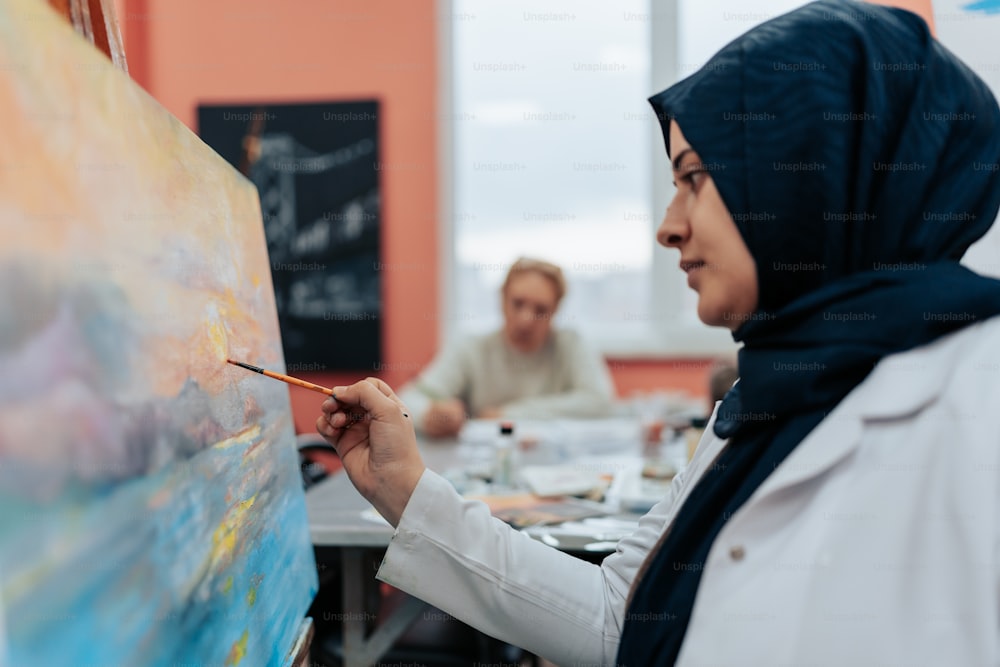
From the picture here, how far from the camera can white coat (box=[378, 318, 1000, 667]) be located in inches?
22.2

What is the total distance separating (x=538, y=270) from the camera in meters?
2.74

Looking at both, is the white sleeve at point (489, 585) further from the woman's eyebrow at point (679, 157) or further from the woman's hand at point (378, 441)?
the woman's eyebrow at point (679, 157)

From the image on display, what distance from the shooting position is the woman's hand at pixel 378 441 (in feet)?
2.80

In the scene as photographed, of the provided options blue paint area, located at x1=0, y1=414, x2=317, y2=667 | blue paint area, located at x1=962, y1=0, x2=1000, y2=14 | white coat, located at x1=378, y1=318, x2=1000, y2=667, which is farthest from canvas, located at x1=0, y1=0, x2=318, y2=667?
blue paint area, located at x1=962, y1=0, x2=1000, y2=14

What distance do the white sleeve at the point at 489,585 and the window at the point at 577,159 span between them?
2646 mm

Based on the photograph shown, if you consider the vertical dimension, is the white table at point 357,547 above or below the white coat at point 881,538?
below

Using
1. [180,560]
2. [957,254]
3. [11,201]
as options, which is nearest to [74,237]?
[11,201]

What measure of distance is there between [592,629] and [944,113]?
0.68 meters

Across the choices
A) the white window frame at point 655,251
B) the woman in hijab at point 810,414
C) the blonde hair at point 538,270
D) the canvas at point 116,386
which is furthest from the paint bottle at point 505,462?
the white window frame at point 655,251

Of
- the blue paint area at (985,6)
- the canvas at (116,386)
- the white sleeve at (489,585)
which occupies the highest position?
the blue paint area at (985,6)

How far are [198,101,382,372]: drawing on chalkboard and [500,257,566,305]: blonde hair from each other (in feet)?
2.83

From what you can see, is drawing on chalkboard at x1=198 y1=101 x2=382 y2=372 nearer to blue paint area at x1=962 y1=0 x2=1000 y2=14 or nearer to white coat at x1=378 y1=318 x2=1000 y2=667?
blue paint area at x1=962 y1=0 x2=1000 y2=14

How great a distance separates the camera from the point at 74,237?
0.46 m

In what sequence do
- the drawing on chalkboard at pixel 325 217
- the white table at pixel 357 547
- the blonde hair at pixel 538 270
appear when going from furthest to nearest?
the drawing on chalkboard at pixel 325 217 < the blonde hair at pixel 538 270 < the white table at pixel 357 547
